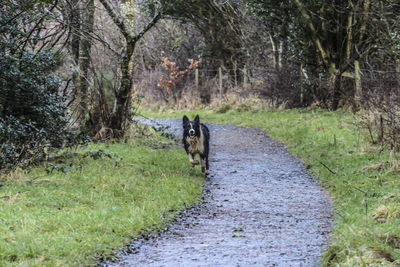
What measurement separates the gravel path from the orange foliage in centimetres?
2134

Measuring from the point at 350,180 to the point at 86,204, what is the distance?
5422 millimetres

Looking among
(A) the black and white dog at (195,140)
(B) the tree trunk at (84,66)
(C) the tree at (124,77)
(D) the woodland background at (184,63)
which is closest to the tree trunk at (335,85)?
(D) the woodland background at (184,63)

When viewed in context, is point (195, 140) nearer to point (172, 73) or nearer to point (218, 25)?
point (218, 25)

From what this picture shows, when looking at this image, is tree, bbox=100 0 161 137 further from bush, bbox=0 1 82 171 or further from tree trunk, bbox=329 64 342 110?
tree trunk, bbox=329 64 342 110

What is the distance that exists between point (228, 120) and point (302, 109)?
3.61 m

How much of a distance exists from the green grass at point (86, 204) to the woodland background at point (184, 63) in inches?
45.8

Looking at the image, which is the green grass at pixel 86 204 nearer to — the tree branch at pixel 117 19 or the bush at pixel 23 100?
the bush at pixel 23 100

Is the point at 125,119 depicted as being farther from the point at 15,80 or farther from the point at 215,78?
the point at 215,78

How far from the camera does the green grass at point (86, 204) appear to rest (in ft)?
19.9

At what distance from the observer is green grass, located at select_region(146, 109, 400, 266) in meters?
5.79

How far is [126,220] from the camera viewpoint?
755 cm

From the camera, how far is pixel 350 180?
10.7 metres

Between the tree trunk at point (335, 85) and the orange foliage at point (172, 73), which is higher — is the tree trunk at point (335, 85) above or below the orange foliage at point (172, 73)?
below

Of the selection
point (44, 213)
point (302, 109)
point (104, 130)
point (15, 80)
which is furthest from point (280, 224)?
point (302, 109)
